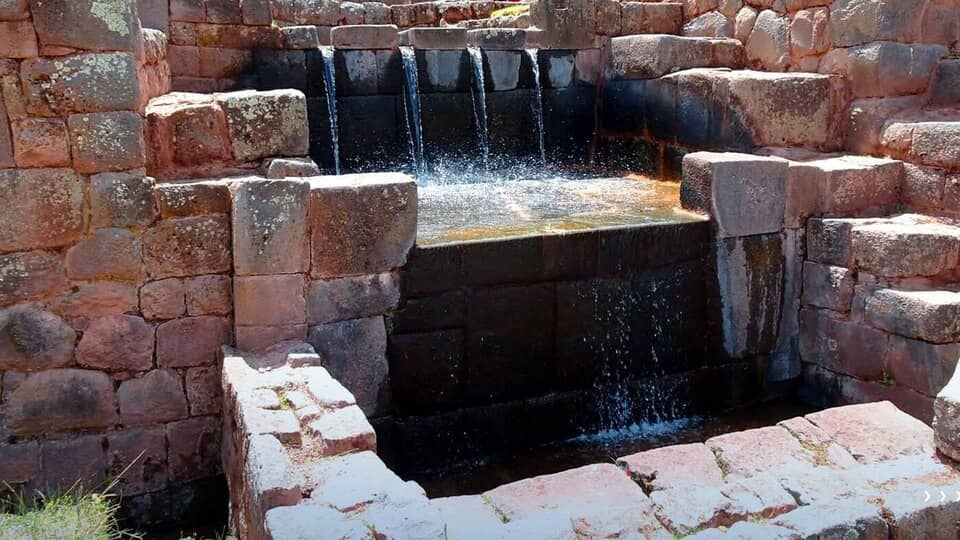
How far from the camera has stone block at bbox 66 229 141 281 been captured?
4258 mm

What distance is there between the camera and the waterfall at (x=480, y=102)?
7.38m

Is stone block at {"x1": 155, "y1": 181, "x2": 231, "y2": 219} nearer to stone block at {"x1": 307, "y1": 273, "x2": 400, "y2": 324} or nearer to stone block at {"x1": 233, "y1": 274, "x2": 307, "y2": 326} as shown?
stone block at {"x1": 233, "y1": 274, "x2": 307, "y2": 326}

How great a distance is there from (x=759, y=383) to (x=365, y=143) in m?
3.45

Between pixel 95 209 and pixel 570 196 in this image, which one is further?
pixel 570 196

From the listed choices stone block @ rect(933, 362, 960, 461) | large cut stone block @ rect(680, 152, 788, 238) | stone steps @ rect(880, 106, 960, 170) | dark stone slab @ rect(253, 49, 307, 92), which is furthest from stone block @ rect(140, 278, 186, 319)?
stone steps @ rect(880, 106, 960, 170)

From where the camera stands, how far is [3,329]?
4.21m

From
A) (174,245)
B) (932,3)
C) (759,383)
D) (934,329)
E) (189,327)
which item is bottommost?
(759,383)

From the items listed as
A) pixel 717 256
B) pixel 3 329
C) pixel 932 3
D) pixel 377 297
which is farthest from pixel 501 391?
pixel 932 3

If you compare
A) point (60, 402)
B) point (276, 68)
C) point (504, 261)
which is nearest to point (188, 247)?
point (60, 402)

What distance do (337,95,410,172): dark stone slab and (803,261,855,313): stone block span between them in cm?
318

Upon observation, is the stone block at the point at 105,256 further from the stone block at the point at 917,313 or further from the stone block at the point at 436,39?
the stone block at the point at 917,313

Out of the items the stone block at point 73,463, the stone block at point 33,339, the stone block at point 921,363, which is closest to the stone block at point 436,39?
the stone block at point 33,339

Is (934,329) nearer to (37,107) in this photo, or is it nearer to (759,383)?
(759,383)

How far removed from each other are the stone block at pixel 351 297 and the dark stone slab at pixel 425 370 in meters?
0.21
